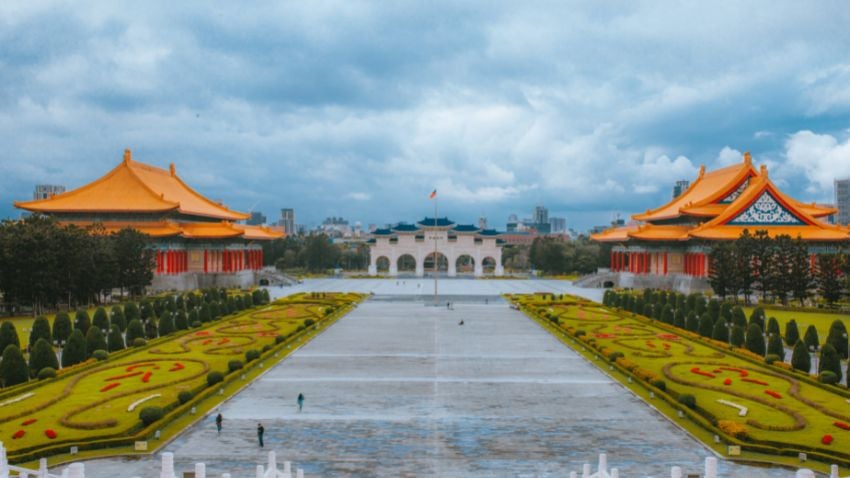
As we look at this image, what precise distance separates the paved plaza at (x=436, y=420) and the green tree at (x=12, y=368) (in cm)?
750

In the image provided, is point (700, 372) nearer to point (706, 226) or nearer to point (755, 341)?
point (755, 341)

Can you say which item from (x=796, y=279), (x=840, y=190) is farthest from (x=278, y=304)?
(x=840, y=190)

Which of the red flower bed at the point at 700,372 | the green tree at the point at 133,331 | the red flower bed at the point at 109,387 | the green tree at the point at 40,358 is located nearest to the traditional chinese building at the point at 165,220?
the green tree at the point at 133,331

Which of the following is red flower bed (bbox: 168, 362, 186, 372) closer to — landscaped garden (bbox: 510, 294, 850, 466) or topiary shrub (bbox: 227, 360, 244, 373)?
topiary shrub (bbox: 227, 360, 244, 373)

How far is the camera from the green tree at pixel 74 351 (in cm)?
3028

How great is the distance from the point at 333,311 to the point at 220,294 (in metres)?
8.30

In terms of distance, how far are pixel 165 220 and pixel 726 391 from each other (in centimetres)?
6051

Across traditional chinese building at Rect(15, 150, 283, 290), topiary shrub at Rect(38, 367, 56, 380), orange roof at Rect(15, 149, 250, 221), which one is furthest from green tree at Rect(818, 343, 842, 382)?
orange roof at Rect(15, 149, 250, 221)

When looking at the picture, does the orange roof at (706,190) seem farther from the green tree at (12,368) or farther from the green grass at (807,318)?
the green tree at (12,368)

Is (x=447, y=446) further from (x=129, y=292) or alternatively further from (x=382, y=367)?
(x=129, y=292)

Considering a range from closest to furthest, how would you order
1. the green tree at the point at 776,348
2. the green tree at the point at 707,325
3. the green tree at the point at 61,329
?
the green tree at the point at 776,348
the green tree at the point at 61,329
the green tree at the point at 707,325

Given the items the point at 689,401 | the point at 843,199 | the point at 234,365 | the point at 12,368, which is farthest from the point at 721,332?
the point at 843,199

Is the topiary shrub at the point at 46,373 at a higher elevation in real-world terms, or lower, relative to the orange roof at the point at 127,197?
lower

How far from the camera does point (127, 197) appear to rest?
76.4 m
